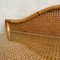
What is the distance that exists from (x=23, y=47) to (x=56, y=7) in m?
0.50

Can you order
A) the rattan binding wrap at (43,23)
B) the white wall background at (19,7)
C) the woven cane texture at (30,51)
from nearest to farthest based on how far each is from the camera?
the woven cane texture at (30,51), the rattan binding wrap at (43,23), the white wall background at (19,7)

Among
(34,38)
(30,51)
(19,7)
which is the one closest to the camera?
(30,51)

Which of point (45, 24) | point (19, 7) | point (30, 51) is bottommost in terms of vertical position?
point (30, 51)

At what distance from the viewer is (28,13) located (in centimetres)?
132

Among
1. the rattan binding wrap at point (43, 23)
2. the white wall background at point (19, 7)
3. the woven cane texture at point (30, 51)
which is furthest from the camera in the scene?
the white wall background at point (19, 7)

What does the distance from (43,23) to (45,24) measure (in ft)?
0.08

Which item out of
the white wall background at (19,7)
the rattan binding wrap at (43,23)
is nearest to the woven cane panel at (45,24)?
the rattan binding wrap at (43,23)

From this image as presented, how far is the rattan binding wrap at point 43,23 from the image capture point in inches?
42.7

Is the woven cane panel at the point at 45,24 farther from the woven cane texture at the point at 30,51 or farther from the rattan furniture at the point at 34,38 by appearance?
the woven cane texture at the point at 30,51

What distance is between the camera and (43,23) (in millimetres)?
1157

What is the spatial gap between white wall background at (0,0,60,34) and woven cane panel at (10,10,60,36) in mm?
135

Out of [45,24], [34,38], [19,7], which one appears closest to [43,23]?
[45,24]

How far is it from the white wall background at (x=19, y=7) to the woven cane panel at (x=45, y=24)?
14cm

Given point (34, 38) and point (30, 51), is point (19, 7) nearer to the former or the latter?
point (34, 38)
